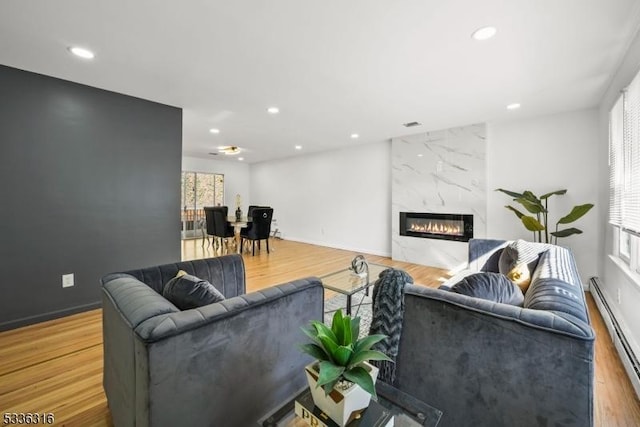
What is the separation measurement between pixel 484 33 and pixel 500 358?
2.18 meters

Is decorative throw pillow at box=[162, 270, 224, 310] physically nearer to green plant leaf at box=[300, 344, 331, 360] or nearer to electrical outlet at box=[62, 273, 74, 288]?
green plant leaf at box=[300, 344, 331, 360]

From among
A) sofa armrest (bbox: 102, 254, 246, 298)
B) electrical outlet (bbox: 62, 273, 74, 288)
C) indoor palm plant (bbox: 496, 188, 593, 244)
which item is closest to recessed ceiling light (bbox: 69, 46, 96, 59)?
sofa armrest (bbox: 102, 254, 246, 298)

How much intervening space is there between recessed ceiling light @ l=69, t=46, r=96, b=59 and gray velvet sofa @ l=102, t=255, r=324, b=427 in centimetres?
202

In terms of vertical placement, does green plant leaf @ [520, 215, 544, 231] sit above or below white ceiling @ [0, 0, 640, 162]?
below

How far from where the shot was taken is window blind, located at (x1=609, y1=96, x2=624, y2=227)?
263 centimetres

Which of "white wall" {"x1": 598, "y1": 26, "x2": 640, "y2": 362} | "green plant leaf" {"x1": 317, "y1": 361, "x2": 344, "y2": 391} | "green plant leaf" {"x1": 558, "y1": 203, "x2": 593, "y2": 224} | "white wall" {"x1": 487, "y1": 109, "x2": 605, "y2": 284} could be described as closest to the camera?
"green plant leaf" {"x1": 317, "y1": 361, "x2": 344, "y2": 391}

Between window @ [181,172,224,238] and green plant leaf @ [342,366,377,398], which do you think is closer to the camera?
green plant leaf @ [342,366,377,398]

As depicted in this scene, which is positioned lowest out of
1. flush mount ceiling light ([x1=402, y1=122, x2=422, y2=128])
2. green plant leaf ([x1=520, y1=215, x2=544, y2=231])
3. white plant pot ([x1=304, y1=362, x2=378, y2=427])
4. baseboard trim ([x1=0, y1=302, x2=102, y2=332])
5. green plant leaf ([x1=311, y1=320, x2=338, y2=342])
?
baseboard trim ([x1=0, y1=302, x2=102, y2=332])

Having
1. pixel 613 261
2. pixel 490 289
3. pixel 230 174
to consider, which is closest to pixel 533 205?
pixel 613 261

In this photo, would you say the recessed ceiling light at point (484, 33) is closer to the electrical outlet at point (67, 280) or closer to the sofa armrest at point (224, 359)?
the sofa armrest at point (224, 359)

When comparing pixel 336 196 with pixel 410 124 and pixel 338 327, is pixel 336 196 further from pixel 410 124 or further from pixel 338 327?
pixel 338 327

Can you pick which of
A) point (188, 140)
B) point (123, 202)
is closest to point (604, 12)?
point (123, 202)

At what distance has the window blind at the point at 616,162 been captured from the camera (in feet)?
8.62

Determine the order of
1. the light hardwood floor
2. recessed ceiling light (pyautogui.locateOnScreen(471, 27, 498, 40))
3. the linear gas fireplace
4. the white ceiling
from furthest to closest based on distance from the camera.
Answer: the linear gas fireplace → recessed ceiling light (pyautogui.locateOnScreen(471, 27, 498, 40)) → the white ceiling → the light hardwood floor
